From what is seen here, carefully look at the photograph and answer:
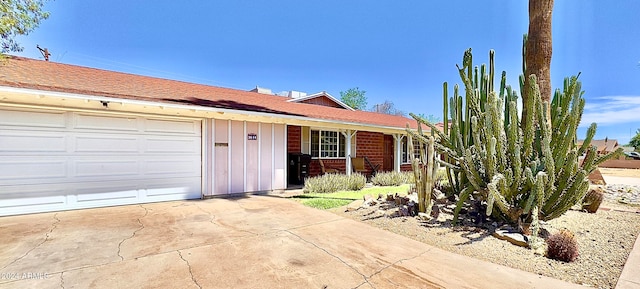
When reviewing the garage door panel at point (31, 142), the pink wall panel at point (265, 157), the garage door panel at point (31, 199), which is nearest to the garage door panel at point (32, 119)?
the garage door panel at point (31, 142)

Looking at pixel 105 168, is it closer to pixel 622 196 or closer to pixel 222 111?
pixel 222 111

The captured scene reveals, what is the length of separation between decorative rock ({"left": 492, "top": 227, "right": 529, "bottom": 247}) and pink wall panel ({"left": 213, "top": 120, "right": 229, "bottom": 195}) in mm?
6758

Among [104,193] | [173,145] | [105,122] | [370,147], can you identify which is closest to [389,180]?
[370,147]

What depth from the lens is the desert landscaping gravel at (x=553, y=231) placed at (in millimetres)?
3660

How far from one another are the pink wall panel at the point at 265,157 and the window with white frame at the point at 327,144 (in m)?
3.10

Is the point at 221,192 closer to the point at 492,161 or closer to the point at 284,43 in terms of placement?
the point at 492,161

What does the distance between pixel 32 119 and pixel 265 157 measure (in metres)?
5.41

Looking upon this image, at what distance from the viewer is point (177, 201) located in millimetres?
7734

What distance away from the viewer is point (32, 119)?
20.0 feet

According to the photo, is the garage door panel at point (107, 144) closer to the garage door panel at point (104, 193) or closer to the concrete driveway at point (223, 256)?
the garage door panel at point (104, 193)

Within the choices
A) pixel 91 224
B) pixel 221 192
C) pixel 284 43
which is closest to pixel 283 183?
pixel 221 192

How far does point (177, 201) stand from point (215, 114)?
2530mm

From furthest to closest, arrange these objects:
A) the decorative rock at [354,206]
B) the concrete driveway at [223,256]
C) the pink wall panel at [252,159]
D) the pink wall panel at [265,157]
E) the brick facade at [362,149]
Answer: the brick facade at [362,149], the pink wall panel at [265,157], the pink wall panel at [252,159], the decorative rock at [354,206], the concrete driveway at [223,256]

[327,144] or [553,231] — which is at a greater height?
[327,144]
